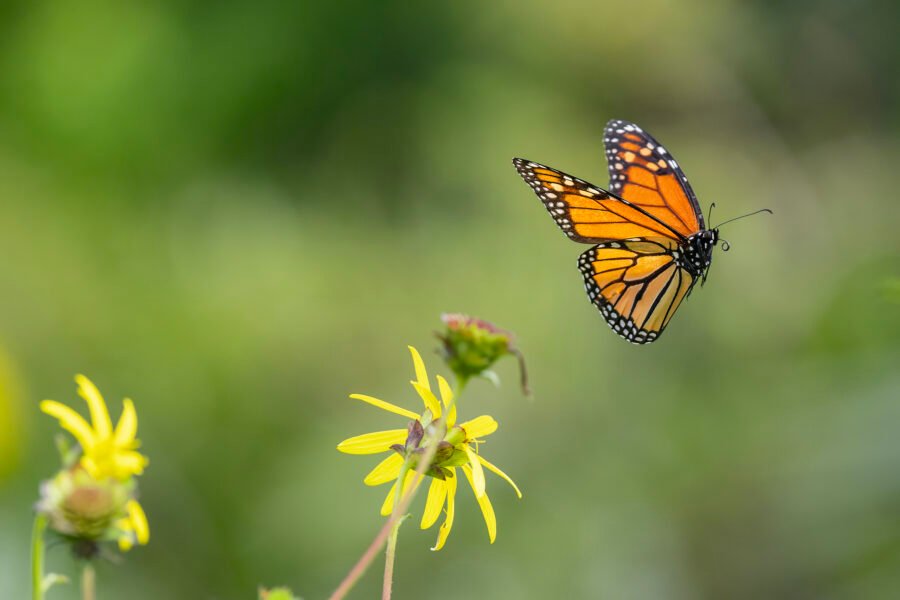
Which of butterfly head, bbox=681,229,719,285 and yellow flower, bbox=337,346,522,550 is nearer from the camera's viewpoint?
yellow flower, bbox=337,346,522,550

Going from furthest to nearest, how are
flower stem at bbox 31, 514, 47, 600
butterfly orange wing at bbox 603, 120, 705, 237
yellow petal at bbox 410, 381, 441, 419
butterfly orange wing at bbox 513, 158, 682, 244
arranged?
butterfly orange wing at bbox 603, 120, 705, 237
butterfly orange wing at bbox 513, 158, 682, 244
yellow petal at bbox 410, 381, 441, 419
flower stem at bbox 31, 514, 47, 600

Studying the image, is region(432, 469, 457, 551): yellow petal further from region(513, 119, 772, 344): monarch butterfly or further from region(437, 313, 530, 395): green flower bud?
region(513, 119, 772, 344): monarch butterfly

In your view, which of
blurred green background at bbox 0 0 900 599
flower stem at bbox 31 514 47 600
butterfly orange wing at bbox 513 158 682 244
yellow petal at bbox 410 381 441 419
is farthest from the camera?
blurred green background at bbox 0 0 900 599

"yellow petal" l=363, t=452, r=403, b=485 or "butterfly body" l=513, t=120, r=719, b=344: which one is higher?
"butterfly body" l=513, t=120, r=719, b=344

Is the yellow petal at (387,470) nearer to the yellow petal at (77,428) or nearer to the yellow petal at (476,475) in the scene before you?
the yellow petal at (476,475)

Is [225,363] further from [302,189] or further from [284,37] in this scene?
[284,37]

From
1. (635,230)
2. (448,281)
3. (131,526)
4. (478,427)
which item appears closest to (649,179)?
(635,230)

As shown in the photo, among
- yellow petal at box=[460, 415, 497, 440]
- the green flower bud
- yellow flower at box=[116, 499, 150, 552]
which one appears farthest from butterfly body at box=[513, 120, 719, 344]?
yellow flower at box=[116, 499, 150, 552]

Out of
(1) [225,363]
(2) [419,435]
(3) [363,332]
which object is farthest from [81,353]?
(2) [419,435]
